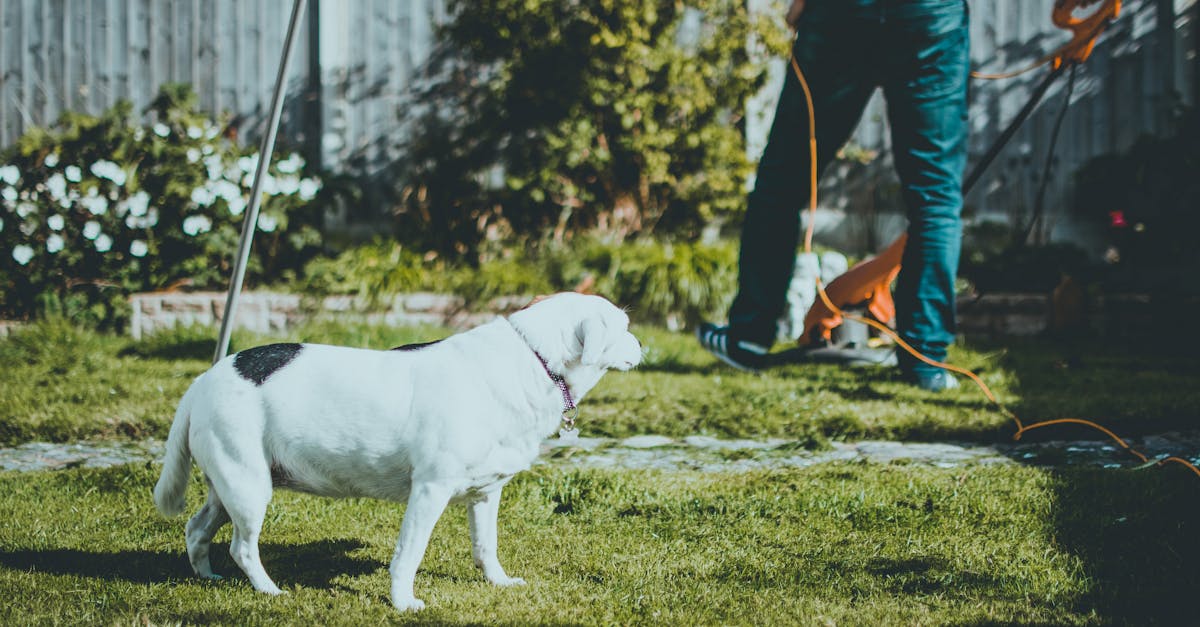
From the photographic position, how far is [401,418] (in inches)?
79.9

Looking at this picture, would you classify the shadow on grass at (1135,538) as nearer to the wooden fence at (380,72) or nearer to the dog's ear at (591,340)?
the dog's ear at (591,340)

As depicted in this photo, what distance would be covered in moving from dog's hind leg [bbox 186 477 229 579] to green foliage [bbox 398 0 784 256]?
213 inches

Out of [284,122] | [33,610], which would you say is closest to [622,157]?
[284,122]

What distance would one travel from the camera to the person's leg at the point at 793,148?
4.11 m

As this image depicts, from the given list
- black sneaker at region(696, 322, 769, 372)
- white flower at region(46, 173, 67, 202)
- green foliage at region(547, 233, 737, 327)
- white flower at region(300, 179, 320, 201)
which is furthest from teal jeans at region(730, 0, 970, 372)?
white flower at region(46, 173, 67, 202)

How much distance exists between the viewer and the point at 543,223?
25.6ft

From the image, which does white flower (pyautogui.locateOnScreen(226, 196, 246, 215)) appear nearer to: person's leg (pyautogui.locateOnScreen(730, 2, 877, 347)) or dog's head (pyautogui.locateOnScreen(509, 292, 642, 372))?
person's leg (pyautogui.locateOnScreen(730, 2, 877, 347))

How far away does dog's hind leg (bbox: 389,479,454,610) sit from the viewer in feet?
6.53

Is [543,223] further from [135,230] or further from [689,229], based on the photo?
[135,230]

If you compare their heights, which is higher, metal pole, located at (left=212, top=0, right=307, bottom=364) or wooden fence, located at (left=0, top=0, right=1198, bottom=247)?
wooden fence, located at (left=0, top=0, right=1198, bottom=247)

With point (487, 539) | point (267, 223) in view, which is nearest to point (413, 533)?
point (487, 539)

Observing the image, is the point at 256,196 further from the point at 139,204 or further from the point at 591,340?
the point at 139,204

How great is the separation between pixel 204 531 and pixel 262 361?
1.41 ft

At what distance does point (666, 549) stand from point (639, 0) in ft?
18.8
